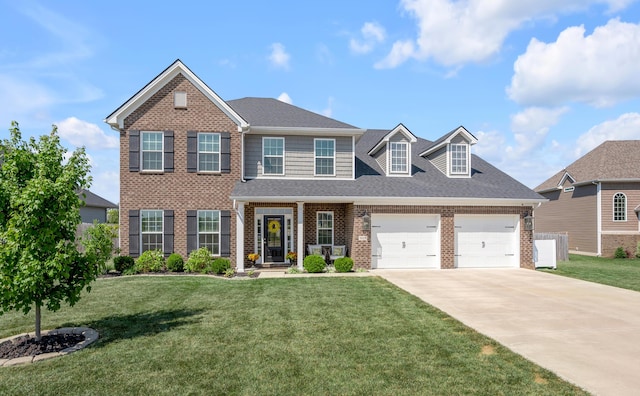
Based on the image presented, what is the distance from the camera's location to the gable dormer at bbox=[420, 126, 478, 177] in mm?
18391

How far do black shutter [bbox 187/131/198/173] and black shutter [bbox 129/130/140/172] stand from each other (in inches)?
81.5

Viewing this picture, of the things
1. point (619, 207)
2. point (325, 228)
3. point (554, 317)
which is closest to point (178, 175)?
point (325, 228)

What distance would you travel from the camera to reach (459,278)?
14.2 metres

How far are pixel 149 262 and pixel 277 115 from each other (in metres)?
8.65

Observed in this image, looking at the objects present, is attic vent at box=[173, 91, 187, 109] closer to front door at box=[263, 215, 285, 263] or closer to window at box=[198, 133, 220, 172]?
window at box=[198, 133, 220, 172]

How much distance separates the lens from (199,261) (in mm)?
15344

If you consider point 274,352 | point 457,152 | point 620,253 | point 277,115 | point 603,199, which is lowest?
point 620,253

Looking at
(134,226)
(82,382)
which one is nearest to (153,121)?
(134,226)

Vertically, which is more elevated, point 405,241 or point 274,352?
point 405,241

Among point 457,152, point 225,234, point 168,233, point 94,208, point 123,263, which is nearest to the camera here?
point 123,263

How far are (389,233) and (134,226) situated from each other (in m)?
10.8

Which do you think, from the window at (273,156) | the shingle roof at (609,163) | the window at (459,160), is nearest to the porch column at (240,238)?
the window at (273,156)

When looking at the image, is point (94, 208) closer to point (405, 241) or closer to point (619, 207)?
point (405, 241)

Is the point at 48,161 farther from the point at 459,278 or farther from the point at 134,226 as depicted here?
the point at 459,278
